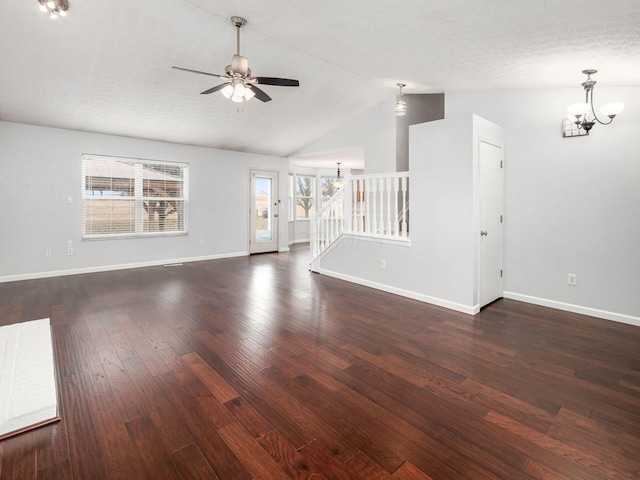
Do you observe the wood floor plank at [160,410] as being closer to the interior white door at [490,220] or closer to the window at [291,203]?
the interior white door at [490,220]

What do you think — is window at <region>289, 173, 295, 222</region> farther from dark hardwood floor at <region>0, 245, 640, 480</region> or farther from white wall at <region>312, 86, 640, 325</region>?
dark hardwood floor at <region>0, 245, 640, 480</region>

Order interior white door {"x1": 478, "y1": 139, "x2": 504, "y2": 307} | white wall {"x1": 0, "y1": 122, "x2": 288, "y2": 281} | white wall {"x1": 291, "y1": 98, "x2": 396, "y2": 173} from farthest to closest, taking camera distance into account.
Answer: white wall {"x1": 291, "y1": 98, "x2": 396, "y2": 173} < white wall {"x1": 0, "y1": 122, "x2": 288, "y2": 281} < interior white door {"x1": 478, "y1": 139, "x2": 504, "y2": 307}

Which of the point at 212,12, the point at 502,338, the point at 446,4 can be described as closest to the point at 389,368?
the point at 502,338

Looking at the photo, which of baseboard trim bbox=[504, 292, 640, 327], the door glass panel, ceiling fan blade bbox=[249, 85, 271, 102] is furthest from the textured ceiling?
the door glass panel

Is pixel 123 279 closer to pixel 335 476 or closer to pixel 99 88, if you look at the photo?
pixel 99 88

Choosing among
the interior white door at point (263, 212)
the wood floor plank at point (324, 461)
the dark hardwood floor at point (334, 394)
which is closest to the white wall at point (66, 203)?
the interior white door at point (263, 212)

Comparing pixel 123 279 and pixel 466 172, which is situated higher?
pixel 466 172

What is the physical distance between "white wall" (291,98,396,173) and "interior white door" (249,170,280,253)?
7.24ft

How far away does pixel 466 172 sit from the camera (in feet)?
12.2

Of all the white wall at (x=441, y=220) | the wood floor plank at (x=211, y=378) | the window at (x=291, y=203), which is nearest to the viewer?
the wood floor plank at (x=211, y=378)

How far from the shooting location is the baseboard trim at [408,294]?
3.79 m

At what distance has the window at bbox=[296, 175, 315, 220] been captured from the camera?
10594 millimetres

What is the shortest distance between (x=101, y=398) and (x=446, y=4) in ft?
12.2

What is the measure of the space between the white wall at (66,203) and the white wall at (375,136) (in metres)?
2.94
